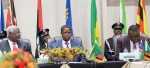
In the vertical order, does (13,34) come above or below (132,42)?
above

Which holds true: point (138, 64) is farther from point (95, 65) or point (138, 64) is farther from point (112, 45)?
point (112, 45)

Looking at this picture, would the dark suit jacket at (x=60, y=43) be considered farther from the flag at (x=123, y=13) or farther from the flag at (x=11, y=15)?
the flag at (x=123, y=13)

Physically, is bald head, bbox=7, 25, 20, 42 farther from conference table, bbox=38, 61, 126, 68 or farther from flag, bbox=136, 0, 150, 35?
flag, bbox=136, 0, 150, 35

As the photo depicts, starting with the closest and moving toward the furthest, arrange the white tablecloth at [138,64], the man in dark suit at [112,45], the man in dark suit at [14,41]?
the white tablecloth at [138,64]
the man in dark suit at [112,45]
the man in dark suit at [14,41]

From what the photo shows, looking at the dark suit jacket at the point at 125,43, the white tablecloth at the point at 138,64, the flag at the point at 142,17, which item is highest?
Result: the flag at the point at 142,17

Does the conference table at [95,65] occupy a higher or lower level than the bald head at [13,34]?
lower

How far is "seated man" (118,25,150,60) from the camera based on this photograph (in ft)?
15.5

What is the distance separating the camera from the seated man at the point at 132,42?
471cm

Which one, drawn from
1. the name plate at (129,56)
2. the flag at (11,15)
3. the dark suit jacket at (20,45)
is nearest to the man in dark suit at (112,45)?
the name plate at (129,56)

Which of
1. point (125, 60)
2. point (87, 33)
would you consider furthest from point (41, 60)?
point (87, 33)

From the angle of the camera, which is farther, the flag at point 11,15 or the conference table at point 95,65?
the flag at point 11,15

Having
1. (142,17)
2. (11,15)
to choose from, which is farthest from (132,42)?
(11,15)

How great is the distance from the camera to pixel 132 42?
192 inches

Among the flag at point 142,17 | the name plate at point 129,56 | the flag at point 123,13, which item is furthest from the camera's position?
the flag at point 123,13
